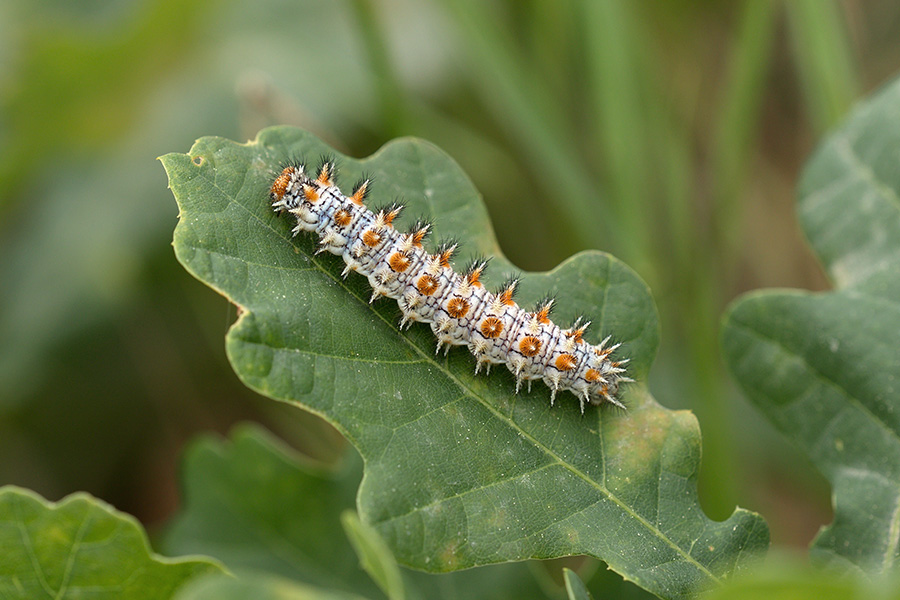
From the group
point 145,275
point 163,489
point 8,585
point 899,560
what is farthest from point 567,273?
point 163,489

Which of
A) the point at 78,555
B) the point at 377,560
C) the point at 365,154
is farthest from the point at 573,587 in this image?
the point at 365,154

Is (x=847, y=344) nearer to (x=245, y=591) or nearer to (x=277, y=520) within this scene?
(x=245, y=591)

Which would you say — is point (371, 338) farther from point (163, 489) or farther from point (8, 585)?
point (163, 489)

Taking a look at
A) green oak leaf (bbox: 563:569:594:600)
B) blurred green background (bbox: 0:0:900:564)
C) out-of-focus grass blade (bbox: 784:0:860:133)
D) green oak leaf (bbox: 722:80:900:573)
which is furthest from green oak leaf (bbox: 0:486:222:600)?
out-of-focus grass blade (bbox: 784:0:860:133)

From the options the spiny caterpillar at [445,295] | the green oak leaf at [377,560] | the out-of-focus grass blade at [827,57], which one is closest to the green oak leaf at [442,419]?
the spiny caterpillar at [445,295]

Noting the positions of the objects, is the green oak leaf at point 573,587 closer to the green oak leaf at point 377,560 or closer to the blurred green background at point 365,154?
the green oak leaf at point 377,560

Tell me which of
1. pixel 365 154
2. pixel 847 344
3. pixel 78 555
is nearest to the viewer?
pixel 78 555

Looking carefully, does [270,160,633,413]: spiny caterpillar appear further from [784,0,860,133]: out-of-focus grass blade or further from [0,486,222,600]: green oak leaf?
[784,0,860,133]: out-of-focus grass blade
